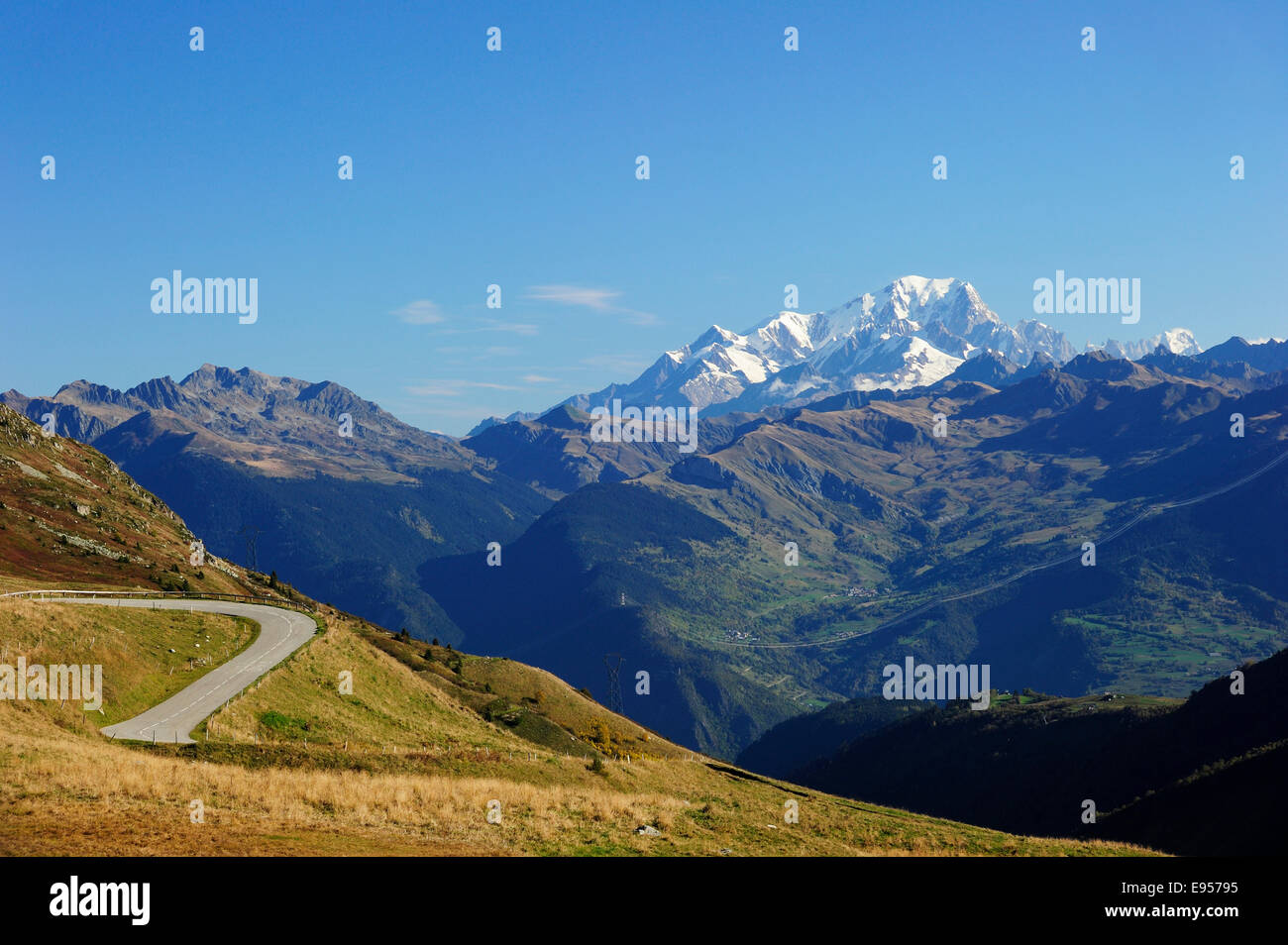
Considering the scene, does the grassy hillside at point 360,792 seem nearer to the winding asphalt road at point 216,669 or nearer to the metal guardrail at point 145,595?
the winding asphalt road at point 216,669

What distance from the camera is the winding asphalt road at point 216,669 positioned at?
56.8 m

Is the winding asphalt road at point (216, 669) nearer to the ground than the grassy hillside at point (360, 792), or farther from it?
farther from it

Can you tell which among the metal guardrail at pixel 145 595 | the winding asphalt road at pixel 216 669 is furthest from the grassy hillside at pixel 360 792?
the metal guardrail at pixel 145 595

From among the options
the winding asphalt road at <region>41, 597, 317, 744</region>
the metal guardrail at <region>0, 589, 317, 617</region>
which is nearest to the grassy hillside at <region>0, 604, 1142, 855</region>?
the winding asphalt road at <region>41, 597, 317, 744</region>

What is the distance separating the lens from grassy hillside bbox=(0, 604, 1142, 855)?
3444 cm

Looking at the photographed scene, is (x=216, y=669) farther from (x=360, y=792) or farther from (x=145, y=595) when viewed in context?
(x=360, y=792)

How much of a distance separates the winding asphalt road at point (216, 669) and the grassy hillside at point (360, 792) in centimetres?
173

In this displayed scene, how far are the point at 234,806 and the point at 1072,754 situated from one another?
154 m

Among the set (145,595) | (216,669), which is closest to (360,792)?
(216,669)

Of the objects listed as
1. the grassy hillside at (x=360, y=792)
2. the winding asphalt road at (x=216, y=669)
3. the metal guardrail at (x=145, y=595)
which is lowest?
the grassy hillside at (x=360, y=792)

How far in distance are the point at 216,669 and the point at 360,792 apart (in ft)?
110
